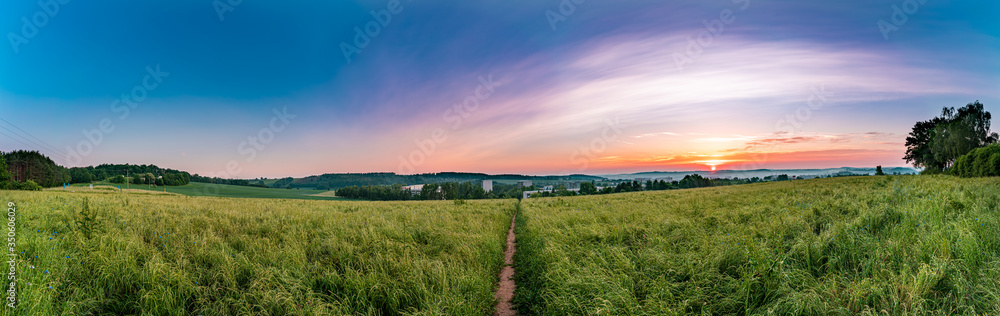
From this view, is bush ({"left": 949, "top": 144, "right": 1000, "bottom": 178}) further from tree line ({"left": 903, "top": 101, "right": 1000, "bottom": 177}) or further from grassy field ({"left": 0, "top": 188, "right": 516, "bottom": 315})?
grassy field ({"left": 0, "top": 188, "right": 516, "bottom": 315})

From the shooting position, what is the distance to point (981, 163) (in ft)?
90.8

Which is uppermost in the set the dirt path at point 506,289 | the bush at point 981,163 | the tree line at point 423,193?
the bush at point 981,163

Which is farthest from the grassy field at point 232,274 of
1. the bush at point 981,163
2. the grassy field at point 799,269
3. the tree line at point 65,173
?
the tree line at point 65,173

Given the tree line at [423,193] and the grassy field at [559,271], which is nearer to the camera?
the grassy field at [559,271]

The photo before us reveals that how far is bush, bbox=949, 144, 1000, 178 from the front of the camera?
85.9 feet

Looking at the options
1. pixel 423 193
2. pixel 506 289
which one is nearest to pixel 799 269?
pixel 506 289

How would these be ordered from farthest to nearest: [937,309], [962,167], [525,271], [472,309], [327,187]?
[327,187]
[962,167]
[525,271]
[472,309]
[937,309]

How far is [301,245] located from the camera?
6.95m

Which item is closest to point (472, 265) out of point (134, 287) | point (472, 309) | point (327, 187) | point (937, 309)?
point (472, 309)

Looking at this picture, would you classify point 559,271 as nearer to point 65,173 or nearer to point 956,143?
point 956,143

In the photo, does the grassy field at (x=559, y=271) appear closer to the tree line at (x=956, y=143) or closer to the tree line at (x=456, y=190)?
the tree line at (x=956, y=143)

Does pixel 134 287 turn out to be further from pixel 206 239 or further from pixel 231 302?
pixel 206 239

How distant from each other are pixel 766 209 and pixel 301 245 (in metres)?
13.0

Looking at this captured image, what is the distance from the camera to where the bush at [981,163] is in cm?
2617
